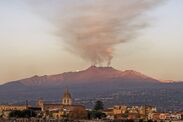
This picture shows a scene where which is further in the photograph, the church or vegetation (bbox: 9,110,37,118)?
the church

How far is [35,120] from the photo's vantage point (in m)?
104

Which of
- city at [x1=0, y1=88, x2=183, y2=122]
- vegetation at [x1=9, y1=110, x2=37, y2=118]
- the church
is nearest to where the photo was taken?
city at [x1=0, y1=88, x2=183, y2=122]

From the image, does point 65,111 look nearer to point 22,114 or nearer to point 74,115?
Result: point 74,115

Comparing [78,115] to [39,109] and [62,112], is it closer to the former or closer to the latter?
[62,112]

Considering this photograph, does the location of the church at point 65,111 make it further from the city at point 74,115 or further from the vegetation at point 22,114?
the vegetation at point 22,114

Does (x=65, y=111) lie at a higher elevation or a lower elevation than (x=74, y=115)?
higher

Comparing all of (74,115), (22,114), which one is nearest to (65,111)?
(74,115)

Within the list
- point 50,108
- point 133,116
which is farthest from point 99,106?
point 133,116

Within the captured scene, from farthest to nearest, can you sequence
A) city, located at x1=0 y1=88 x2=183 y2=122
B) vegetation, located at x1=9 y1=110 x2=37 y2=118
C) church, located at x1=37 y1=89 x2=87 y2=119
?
church, located at x1=37 y1=89 x2=87 y2=119
vegetation, located at x1=9 y1=110 x2=37 y2=118
city, located at x1=0 y1=88 x2=183 y2=122

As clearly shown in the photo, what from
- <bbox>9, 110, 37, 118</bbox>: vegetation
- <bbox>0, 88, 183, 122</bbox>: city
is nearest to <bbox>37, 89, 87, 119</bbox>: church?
<bbox>0, 88, 183, 122</bbox>: city

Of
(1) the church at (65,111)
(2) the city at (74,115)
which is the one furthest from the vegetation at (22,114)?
(1) the church at (65,111)

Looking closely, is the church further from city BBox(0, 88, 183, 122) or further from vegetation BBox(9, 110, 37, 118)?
vegetation BBox(9, 110, 37, 118)

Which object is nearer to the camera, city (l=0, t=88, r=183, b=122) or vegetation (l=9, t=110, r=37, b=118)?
city (l=0, t=88, r=183, b=122)

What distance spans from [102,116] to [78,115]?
15.9ft
